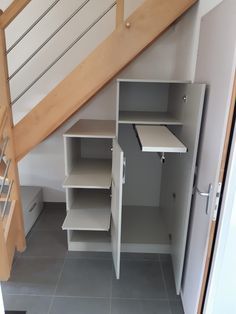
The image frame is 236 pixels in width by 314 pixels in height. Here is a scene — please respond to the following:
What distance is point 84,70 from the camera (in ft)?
5.24

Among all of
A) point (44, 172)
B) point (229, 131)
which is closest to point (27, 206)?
point (44, 172)

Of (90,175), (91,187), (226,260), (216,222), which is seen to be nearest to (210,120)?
(216,222)

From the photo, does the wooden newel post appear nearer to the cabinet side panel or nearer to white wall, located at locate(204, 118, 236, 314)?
the cabinet side panel

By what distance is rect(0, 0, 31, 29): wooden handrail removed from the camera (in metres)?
1.54

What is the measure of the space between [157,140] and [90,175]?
85 centimetres

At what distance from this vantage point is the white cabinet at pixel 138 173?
1519 millimetres

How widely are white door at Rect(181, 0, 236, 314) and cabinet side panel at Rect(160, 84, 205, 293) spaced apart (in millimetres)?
41

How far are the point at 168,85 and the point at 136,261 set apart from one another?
1.60 meters

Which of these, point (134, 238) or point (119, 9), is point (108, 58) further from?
point (134, 238)

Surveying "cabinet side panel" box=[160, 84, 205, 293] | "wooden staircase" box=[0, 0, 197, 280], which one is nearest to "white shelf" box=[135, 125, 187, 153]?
"cabinet side panel" box=[160, 84, 205, 293]

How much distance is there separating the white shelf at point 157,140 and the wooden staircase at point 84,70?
451mm

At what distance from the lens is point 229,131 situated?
104cm

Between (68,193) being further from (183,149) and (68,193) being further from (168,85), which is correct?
(168,85)

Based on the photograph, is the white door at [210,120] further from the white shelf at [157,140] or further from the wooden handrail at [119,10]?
the wooden handrail at [119,10]
